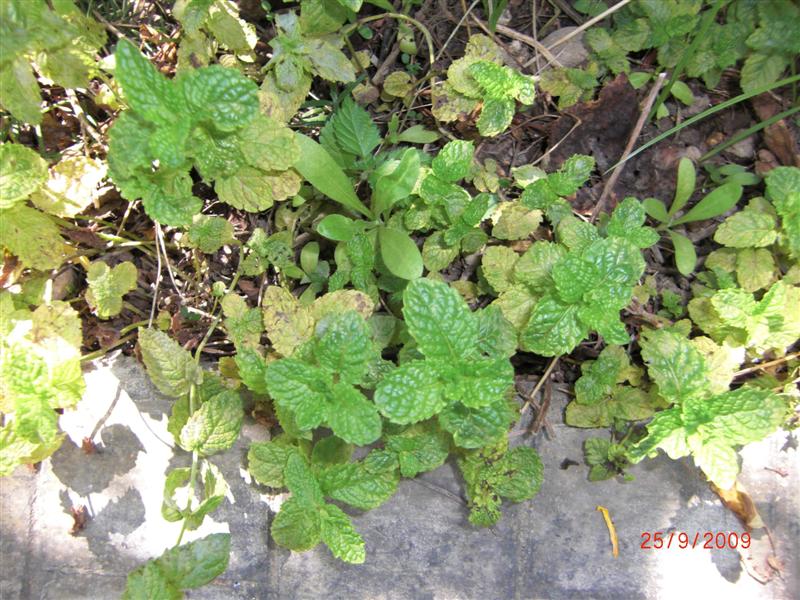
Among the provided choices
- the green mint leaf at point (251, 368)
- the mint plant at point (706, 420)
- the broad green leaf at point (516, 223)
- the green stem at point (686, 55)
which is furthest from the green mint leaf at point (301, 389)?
the green stem at point (686, 55)

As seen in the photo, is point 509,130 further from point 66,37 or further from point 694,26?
point 66,37

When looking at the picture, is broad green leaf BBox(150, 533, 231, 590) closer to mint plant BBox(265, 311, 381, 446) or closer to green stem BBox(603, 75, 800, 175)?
mint plant BBox(265, 311, 381, 446)

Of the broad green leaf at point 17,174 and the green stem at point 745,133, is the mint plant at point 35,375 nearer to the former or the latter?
the broad green leaf at point 17,174

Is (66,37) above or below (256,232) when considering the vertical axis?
above

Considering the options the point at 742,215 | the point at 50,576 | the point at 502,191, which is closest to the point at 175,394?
the point at 50,576

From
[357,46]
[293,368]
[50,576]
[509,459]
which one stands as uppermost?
[357,46]

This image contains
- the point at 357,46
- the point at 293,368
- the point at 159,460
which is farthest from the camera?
the point at 357,46

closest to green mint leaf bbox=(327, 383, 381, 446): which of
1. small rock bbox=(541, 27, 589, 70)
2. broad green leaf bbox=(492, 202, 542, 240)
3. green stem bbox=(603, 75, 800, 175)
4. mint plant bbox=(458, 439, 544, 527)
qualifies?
mint plant bbox=(458, 439, 544, 527)
